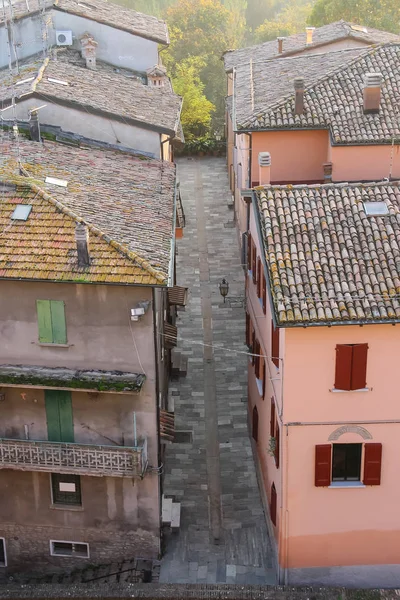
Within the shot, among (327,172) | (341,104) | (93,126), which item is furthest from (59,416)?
(341,104)

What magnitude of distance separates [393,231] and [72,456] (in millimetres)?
11241

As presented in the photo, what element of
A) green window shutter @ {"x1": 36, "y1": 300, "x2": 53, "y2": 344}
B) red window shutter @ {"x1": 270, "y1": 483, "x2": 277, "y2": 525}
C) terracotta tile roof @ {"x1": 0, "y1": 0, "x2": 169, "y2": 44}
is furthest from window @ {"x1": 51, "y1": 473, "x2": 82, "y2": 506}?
terracotta tile roof @ {"x1": 0, "y1": 0, "x2": 169, "y2": 44}

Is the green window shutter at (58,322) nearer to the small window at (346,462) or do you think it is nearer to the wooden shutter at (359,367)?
the wooden shutter at (359,367)

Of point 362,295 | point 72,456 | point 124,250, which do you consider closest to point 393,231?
point 362,295

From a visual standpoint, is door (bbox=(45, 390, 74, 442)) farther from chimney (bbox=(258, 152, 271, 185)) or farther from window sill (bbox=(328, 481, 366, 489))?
chimney (bbox=(258, 152, 271, 185))

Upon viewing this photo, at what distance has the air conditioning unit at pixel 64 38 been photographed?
151 feet

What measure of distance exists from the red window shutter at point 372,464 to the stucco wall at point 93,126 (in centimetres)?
1632

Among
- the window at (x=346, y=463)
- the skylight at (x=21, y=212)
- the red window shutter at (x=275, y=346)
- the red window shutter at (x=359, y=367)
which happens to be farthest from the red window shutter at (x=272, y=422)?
the skylight at (x=21, y=212)

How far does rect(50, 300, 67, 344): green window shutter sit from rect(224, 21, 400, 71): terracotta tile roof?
1173 inches

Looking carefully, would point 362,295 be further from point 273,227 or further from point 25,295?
point 25,295

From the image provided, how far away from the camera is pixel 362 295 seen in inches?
920

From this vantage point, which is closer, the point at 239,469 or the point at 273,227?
the point at 273,227

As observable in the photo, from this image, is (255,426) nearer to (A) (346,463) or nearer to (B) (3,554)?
(A) (346,463)

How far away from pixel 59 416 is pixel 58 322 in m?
3.13
